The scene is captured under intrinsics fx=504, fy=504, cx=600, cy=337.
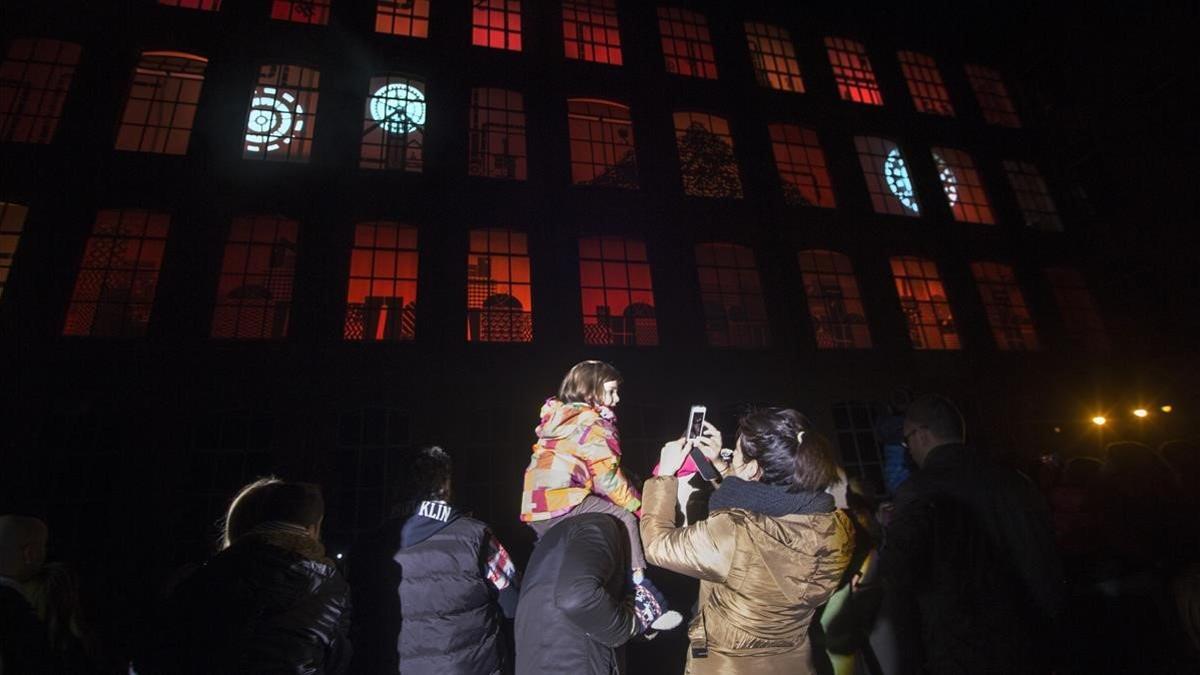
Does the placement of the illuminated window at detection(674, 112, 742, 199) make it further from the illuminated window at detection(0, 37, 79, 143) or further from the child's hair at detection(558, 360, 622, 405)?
the illuminated window at detection(0, 37, 79, 143)

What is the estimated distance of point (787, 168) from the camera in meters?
12.2

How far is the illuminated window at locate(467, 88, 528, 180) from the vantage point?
1019 cm

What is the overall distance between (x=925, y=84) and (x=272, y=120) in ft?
54.8

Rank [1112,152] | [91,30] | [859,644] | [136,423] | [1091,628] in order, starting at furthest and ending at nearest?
[1112,152] → [91,30] → [136,423] → [859,644] → [1091,628]

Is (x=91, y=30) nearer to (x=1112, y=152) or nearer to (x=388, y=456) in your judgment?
(x=388, y=456)

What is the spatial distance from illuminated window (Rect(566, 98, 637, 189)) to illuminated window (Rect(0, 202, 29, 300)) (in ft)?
31.0

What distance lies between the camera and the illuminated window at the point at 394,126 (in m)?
9.67

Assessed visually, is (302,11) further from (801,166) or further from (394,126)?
(801,166)

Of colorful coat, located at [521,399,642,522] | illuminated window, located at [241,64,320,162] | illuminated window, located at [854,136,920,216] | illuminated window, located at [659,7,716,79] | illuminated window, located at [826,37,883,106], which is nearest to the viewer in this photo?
colorful coat, located at [521,399,642,522]

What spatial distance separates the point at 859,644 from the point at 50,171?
12.7 meters

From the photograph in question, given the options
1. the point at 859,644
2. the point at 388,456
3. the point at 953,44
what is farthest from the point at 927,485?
the point at 953,44

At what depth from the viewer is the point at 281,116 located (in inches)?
374

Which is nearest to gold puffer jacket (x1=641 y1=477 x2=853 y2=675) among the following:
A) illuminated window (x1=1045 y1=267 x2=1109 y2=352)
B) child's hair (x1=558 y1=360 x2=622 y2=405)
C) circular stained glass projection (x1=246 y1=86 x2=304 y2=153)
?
child's hair (x1=558 y1=360 x2=622 y2=405)

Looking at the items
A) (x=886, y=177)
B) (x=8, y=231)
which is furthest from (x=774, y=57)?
(x=8, y=231)
